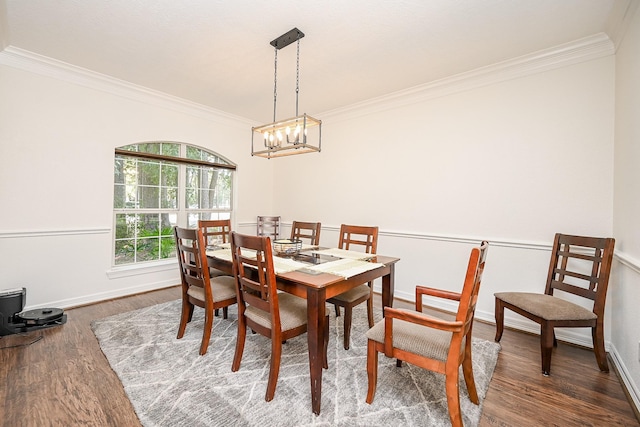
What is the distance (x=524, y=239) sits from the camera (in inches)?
109

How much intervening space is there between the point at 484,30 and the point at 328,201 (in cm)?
278

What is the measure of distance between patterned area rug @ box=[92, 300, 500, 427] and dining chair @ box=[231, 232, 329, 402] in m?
0.14

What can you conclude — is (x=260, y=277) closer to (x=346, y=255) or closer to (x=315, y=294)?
(x=315, y=294)

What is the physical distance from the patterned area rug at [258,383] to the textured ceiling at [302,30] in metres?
2.64

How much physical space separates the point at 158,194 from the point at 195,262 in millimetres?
2207

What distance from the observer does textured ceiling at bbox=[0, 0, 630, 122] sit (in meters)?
2.08

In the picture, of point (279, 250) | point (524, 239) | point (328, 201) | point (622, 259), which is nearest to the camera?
point (622, 259)

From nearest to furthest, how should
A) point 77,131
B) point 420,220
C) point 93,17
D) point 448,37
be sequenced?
point 93,17, point 448,37, point 77,131, point 420,220

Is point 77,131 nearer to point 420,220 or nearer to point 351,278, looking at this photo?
point 351,278

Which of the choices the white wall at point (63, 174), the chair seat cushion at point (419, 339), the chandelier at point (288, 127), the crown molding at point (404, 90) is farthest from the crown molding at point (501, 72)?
the white wall at point (63, 174)

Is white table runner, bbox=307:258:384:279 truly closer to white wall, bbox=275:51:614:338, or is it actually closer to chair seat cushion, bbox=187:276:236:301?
chair seat cushion, bbox=187:276:236:301

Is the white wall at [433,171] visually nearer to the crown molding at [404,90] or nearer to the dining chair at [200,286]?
the crown molding at [404,90]

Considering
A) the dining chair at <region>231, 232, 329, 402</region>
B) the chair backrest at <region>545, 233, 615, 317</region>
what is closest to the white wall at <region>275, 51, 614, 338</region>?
the chair backrest at <region>545, 233, 615, 317</region>

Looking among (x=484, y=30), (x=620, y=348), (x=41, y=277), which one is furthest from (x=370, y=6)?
(x=41, y=277)
